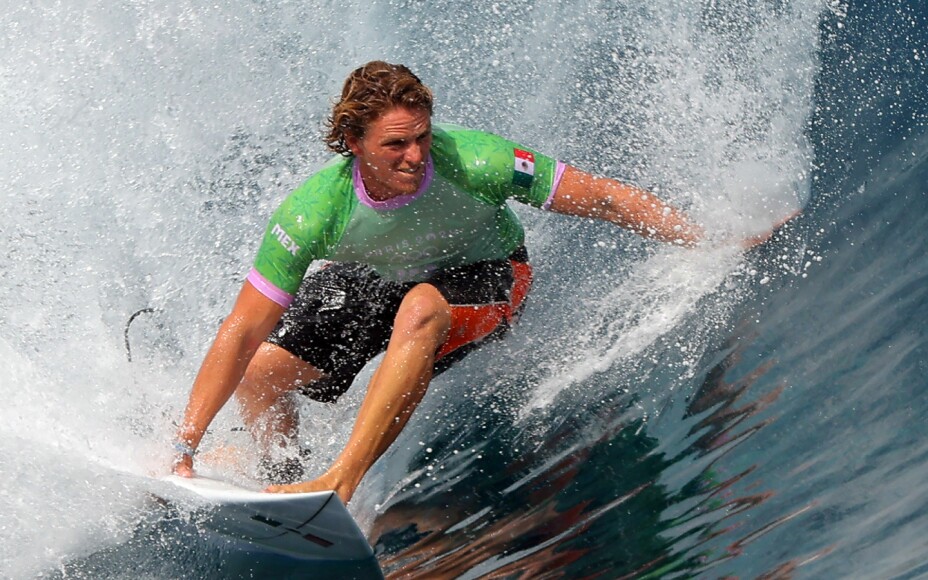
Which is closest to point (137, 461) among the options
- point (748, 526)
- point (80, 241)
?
point (748, 526)

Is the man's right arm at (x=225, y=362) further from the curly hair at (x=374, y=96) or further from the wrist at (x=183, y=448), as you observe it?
the curly hair at (x=374, y=96)

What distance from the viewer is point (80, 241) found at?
6.26m

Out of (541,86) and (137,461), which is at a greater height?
(541,86)

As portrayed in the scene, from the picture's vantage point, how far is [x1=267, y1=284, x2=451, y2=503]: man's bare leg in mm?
3824

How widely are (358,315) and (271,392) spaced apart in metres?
0.40

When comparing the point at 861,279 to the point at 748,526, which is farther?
the point at 861,279

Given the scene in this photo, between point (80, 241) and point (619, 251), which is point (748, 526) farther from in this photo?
point (80, 241)

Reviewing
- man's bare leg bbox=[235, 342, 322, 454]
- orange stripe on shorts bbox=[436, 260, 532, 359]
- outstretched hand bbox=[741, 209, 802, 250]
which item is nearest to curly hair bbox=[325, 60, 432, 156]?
orange stripe on shorts bbox=[436, 260, 532, 359]

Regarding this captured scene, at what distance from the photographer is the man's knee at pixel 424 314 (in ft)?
13.1

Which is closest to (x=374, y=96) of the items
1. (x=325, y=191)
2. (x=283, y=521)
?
(x=325, y=191)

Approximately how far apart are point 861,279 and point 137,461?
2.49 metres

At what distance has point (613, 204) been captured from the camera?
4.44m

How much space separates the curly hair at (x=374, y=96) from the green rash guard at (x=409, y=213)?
0.70ft

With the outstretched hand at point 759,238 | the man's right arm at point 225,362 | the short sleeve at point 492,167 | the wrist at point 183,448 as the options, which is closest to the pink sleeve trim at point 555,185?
the short sleeve at point 492,167
